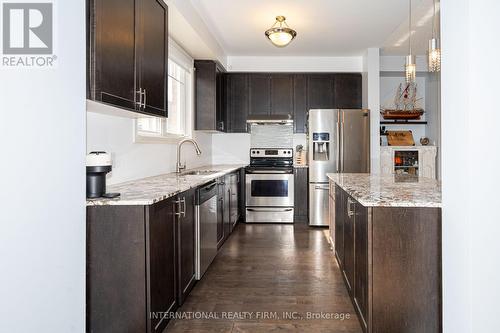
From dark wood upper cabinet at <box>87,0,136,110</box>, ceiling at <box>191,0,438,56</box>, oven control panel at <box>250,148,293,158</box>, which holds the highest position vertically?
ceiling at <box>191,0,438,56</box>

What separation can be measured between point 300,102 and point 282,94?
33cm

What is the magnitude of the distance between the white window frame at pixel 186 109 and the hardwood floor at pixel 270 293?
138cm

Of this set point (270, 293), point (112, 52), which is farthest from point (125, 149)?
point (270, 293)

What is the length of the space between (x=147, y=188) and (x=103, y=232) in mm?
567

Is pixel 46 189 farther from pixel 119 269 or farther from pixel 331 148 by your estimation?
pixel 331 148

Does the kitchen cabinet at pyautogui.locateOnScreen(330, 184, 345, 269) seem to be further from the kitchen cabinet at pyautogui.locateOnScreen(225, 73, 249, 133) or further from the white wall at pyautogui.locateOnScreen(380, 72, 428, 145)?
the white wall at pyautogui.locateOnScreen(380, 72, 428, 145)

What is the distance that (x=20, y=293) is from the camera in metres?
1.37

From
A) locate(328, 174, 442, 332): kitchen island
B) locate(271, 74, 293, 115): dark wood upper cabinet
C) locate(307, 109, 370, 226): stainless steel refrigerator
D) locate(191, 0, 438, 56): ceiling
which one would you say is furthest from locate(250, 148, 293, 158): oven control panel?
locate(328, 174, 442, 332): kitchen island

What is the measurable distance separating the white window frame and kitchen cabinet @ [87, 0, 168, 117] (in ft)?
1.80

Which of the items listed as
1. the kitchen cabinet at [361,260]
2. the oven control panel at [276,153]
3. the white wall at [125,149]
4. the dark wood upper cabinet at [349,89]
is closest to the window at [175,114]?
the white wall at [125,149]

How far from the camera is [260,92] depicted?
19.5ft
